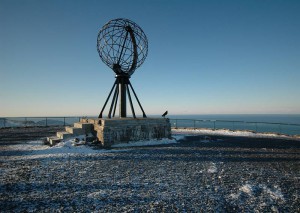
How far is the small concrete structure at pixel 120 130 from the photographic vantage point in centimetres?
1237

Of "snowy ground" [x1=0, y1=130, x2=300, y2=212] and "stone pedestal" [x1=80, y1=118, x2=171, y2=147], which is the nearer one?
"snowy ground" [x1=0, y1=130, x2=300, y2=212]

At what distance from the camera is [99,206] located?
185 inches

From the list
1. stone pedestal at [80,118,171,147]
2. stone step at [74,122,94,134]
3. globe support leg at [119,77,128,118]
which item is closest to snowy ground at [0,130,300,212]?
stone pedestal at [80,118,171,147]

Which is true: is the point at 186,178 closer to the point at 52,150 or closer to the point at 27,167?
the point at 27,167

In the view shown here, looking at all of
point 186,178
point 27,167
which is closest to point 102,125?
point 27,167

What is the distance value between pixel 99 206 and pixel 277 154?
9.42 meters

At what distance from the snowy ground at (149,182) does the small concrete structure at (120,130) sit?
2.45m

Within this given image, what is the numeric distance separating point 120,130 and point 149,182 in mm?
6858

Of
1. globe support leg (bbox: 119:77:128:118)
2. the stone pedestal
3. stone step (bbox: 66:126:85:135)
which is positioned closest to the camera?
the stone pedestal

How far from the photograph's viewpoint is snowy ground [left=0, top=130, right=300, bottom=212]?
188 inches

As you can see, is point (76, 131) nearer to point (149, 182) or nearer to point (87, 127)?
point (87, 127)

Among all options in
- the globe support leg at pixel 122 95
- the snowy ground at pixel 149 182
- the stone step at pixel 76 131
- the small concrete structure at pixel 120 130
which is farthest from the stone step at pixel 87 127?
the snowy ground at pixel 149 182

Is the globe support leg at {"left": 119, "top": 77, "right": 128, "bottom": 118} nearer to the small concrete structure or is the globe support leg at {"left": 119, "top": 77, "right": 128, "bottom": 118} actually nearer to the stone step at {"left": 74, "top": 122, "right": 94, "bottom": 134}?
the small concrete structure

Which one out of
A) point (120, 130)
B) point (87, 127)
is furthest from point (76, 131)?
point (120, 130)
